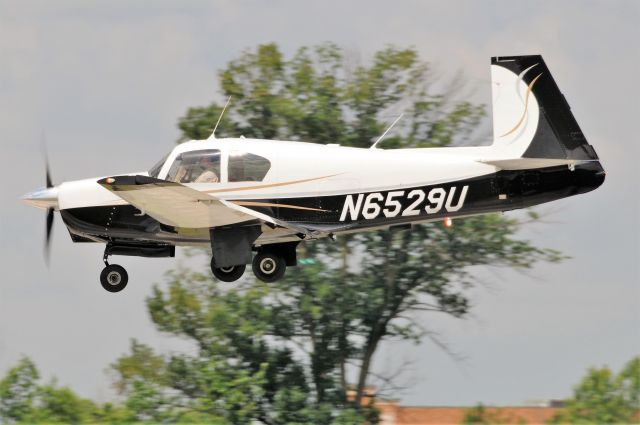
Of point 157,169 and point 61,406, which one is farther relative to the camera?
point 61,406

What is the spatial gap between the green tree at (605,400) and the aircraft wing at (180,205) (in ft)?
76.6

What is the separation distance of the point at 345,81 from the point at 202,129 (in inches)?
197

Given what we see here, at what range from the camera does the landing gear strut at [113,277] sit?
2102 cm

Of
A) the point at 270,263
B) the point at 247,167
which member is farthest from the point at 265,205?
the point at 270,263

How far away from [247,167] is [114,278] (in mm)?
3001

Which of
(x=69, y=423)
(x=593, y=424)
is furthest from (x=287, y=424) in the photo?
(x=593, y=424)

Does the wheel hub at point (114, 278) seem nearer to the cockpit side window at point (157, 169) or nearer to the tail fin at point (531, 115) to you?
the cockpit side window at point (157, 169)

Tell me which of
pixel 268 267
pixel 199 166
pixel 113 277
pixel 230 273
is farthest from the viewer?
pixel 230 273

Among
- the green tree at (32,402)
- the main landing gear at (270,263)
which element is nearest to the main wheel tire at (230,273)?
the main landing gear at (270,263)

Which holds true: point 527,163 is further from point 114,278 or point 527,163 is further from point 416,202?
point 114,278

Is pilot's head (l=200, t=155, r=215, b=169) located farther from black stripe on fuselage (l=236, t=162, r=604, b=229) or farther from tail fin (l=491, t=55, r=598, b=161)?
tail fin (l=491, t=55, r=598, b=161)

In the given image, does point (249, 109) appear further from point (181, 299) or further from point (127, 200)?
point (127, 200)

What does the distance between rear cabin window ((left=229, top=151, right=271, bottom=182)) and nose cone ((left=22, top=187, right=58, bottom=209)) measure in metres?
2.91

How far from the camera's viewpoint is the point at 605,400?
4312cm
